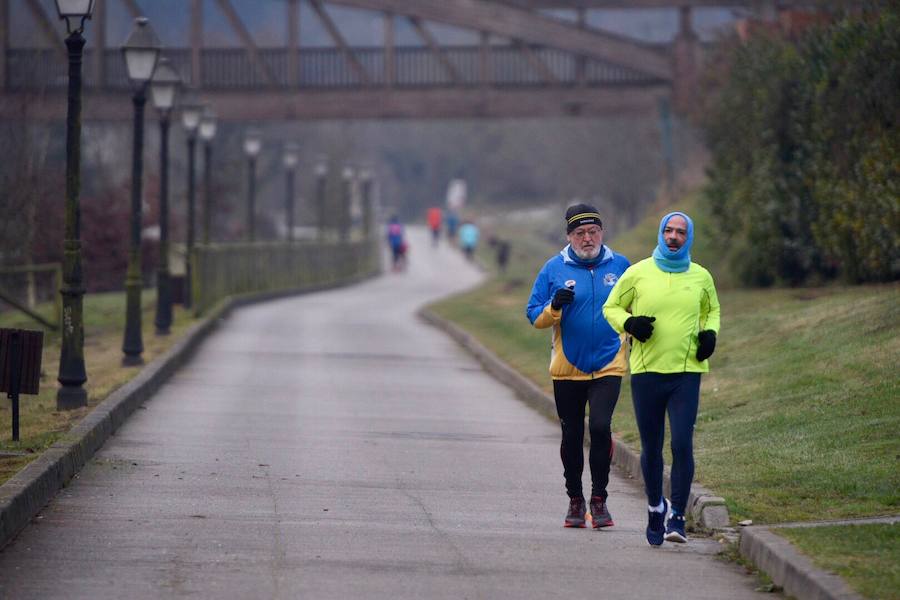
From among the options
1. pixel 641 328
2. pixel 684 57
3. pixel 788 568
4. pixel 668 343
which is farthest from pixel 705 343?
pixel 684 57

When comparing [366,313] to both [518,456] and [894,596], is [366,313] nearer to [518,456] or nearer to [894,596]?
[518,456]

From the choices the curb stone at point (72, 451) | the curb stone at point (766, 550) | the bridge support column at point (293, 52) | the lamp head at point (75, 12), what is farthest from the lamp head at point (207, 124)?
the curb stone at point (766, 550)

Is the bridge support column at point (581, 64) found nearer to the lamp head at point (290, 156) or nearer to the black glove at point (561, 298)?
the lamp head at point (290, 156)

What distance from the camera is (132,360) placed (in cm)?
2100

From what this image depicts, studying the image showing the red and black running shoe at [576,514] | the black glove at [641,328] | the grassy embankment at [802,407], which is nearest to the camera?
the black glove at [641,328]

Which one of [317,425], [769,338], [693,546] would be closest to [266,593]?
[693,546]

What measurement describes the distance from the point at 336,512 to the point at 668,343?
2453 mm

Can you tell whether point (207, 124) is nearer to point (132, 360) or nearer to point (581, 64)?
point (581, 64)

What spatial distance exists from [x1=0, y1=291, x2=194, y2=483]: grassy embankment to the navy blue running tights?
403 centimetres

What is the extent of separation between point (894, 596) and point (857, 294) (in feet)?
44.6

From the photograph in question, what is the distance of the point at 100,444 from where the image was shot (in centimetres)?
1357

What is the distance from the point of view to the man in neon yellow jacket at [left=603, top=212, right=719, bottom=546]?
30.7 ft

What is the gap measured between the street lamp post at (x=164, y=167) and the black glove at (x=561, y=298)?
52.2 feet

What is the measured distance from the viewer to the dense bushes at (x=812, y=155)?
20891 millimetres
